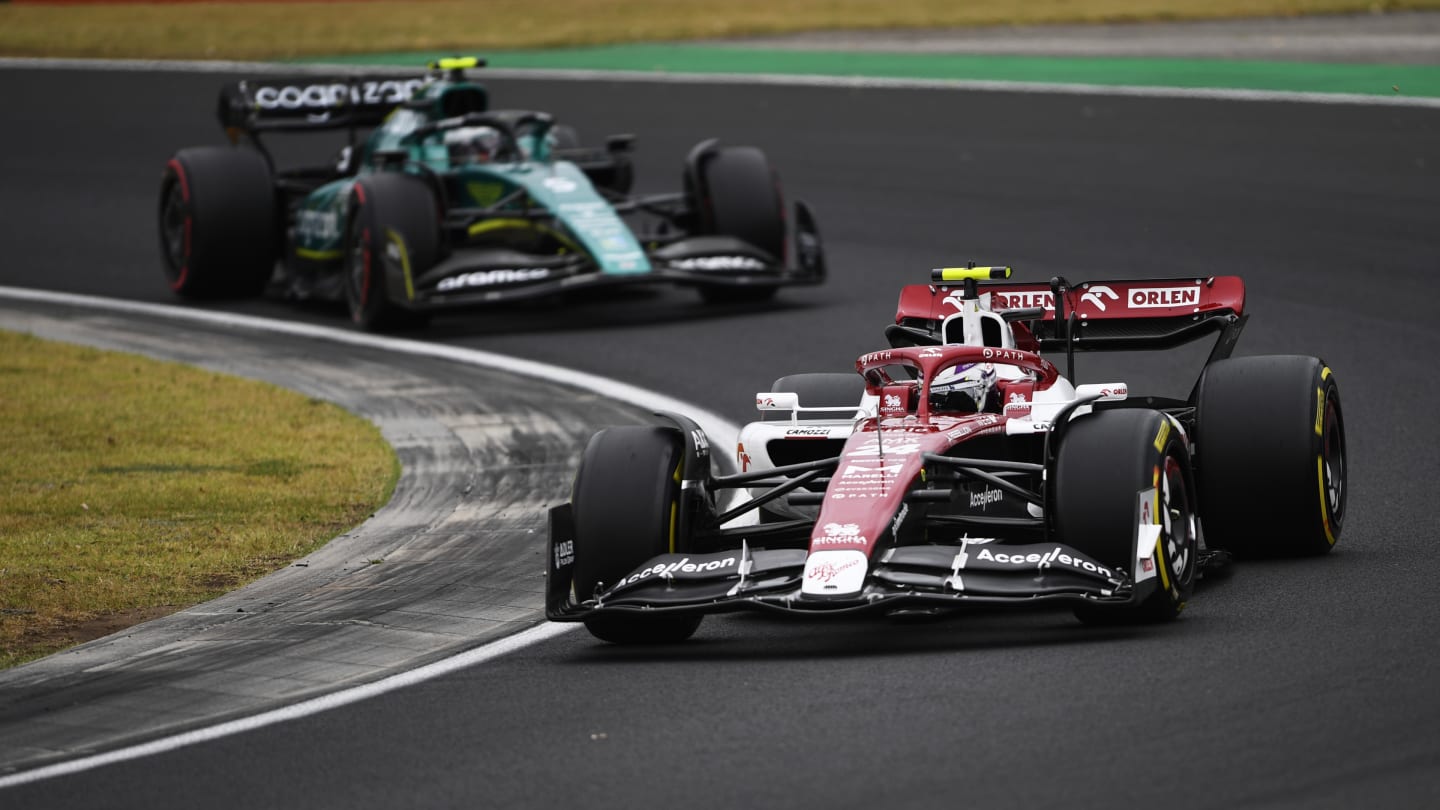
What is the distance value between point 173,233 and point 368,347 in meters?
3.76

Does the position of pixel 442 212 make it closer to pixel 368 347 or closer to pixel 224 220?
pixel 368 347

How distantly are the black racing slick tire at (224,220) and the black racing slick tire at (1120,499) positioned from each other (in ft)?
40.3

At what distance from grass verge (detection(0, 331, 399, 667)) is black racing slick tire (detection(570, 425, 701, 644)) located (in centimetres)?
210

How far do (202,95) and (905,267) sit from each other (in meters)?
14.0

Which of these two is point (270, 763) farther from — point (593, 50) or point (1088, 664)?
point (593, 50)

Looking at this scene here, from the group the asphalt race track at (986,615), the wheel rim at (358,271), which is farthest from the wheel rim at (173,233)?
the wheel rim at (358,271)

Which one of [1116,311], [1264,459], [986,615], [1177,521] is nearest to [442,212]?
[1116,311]

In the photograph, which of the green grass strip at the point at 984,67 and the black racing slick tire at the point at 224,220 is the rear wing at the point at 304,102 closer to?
the black racing slick tire at the point at 224,220

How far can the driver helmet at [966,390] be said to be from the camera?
9281mm

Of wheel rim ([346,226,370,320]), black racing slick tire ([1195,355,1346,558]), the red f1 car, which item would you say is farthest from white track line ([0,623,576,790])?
wheel rim ([346,226,370,320])

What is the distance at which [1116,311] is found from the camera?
34.8 feet

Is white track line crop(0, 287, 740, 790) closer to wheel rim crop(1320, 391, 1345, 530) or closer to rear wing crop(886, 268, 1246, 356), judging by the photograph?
rear wing crop(886, 268, 1246, 356)

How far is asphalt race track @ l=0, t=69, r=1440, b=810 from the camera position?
→ 6.74 m

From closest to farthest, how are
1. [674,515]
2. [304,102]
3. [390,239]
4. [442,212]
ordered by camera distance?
[674,515] → [390,239] → [442,212] → [304,102]
